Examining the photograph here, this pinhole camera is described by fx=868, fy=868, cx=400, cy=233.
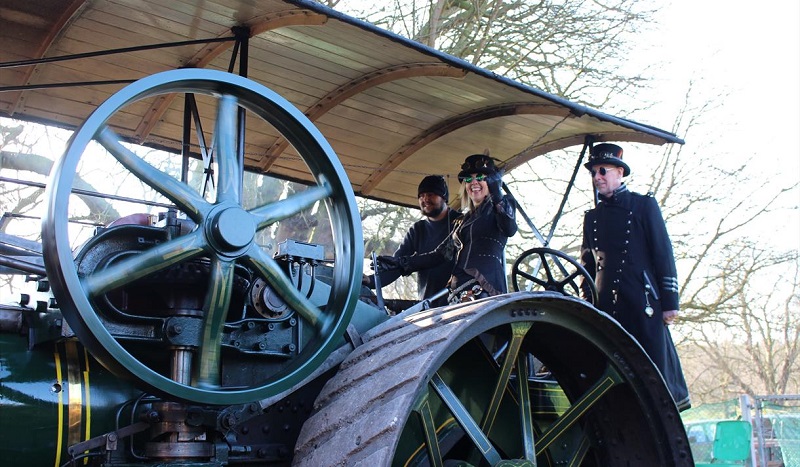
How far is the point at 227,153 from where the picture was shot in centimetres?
255

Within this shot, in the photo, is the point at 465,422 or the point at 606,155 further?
the point at 606,155

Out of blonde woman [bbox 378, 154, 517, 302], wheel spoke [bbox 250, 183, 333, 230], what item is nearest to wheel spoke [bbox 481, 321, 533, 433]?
wheel spoke [bbox 250, 183, 333, 230]

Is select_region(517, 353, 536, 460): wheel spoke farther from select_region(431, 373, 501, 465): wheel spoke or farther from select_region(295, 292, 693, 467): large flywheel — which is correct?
select_region(431, 373, 501, 465): wheel spoke

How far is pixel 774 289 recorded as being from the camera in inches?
574

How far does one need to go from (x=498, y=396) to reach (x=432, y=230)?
213 cm

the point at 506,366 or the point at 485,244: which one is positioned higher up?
the point at 485,244

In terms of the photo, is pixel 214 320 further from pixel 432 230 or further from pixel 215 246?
pixel 432 230

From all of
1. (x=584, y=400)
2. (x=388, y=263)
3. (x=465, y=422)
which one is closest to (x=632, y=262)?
(x=584, y=400)

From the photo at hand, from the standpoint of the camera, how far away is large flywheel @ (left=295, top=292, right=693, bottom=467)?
8.05 feet

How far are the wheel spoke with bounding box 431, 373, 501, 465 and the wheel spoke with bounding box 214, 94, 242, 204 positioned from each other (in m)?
0.92

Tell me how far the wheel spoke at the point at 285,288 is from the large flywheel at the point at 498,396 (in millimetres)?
200

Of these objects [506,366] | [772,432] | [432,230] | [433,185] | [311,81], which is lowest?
[772,432]

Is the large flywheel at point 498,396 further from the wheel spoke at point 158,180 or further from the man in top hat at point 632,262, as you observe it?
the wheel spoke at point 158,180

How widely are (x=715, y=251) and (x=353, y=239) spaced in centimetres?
1102
